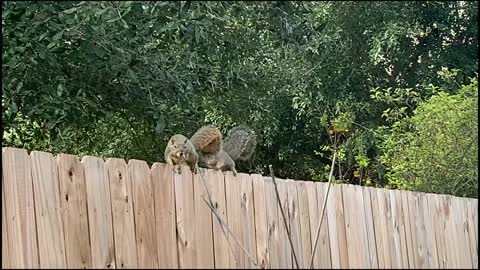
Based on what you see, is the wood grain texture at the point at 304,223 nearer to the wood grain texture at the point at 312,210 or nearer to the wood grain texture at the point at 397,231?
the wood grain texture at the point at 312,210

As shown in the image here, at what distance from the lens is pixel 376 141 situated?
9031 mm

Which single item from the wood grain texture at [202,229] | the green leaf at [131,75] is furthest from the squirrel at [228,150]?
the wood grain texture at [202,229]

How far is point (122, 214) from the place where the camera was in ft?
7.01

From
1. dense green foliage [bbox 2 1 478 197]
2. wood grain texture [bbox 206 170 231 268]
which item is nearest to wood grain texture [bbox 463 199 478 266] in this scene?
wood grain texture [bbox 206 170 231 268]

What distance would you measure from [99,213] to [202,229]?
1.14 ft

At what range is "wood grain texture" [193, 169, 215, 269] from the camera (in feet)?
7.45

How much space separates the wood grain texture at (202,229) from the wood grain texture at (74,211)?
1.17 feet

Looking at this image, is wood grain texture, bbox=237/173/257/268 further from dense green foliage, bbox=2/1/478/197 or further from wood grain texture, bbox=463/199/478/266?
dense green foliage, bbox=2/1/478/197

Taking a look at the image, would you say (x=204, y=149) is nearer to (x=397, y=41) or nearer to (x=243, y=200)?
(x=243, y=200)

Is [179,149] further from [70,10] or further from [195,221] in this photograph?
[70,10]

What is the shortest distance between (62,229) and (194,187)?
0.51 meters

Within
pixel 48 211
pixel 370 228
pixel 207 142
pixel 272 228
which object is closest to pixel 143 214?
pixel 48 211

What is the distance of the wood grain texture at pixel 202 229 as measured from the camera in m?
2.27

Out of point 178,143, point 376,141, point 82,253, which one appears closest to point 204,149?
point 178,143
